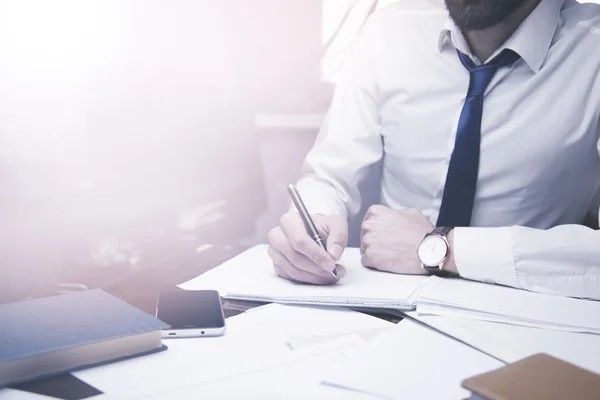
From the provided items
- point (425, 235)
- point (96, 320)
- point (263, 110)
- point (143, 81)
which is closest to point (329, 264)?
point (425, 235)

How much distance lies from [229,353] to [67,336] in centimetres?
15

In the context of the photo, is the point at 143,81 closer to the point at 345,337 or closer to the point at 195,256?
the point at 195,256

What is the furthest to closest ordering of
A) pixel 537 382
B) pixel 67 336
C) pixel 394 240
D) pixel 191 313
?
1. pixel 394 240
2. pixel 191 313
3. pixel 67 336
4. pixel 537 382

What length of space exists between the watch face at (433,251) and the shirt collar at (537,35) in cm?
45

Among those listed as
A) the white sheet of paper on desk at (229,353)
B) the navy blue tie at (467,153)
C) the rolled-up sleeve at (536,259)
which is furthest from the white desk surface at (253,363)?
the navy blue tie at (467,153)

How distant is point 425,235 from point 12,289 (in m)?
0.69

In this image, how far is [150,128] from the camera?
1.24 metres

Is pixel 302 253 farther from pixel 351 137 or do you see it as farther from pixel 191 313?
pixel 351 137

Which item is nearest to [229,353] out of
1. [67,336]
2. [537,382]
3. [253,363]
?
[253,363]

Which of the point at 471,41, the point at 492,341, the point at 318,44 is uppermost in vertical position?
the point at 318,44

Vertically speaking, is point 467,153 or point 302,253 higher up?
point 467,153

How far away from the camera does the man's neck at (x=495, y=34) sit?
1097 millimetres

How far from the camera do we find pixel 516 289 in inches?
29.3

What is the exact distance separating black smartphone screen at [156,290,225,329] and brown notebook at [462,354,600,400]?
0.29 metres
